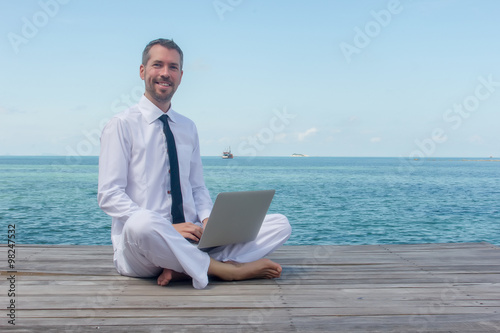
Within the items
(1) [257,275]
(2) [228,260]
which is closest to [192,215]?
(2) [228,260]

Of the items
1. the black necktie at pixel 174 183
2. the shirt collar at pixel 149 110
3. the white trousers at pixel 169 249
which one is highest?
the shirt collar at pixel 149 110

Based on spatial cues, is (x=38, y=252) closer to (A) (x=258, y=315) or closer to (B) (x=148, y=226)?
(B) (x=148, y=226)

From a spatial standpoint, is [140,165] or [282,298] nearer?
[282,298]

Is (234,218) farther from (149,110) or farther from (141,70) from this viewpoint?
(141,70)

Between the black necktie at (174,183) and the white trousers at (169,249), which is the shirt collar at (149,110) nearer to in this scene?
the black necktie at (174,183)

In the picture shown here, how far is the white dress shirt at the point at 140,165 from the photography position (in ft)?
9.40

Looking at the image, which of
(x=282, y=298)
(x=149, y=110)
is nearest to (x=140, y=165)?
(x=149, y=110)

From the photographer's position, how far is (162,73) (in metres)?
3.00

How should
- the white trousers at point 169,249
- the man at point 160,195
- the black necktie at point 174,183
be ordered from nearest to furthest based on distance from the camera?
1. the white trousers at point 169,249
2. the man at point 160,195
3. the black necktie at point 174,183

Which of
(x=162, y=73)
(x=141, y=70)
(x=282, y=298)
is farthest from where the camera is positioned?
(x=141, y=70)

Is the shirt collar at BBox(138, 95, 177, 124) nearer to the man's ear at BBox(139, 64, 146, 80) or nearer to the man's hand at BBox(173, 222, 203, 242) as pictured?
the man's ear at BBox(139, 64, 146, 80)

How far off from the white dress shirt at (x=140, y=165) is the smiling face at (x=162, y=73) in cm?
10

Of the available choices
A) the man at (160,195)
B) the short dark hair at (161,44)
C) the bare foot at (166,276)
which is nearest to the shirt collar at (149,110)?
the man at (160,195)

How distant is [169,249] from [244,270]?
577 millimetres
